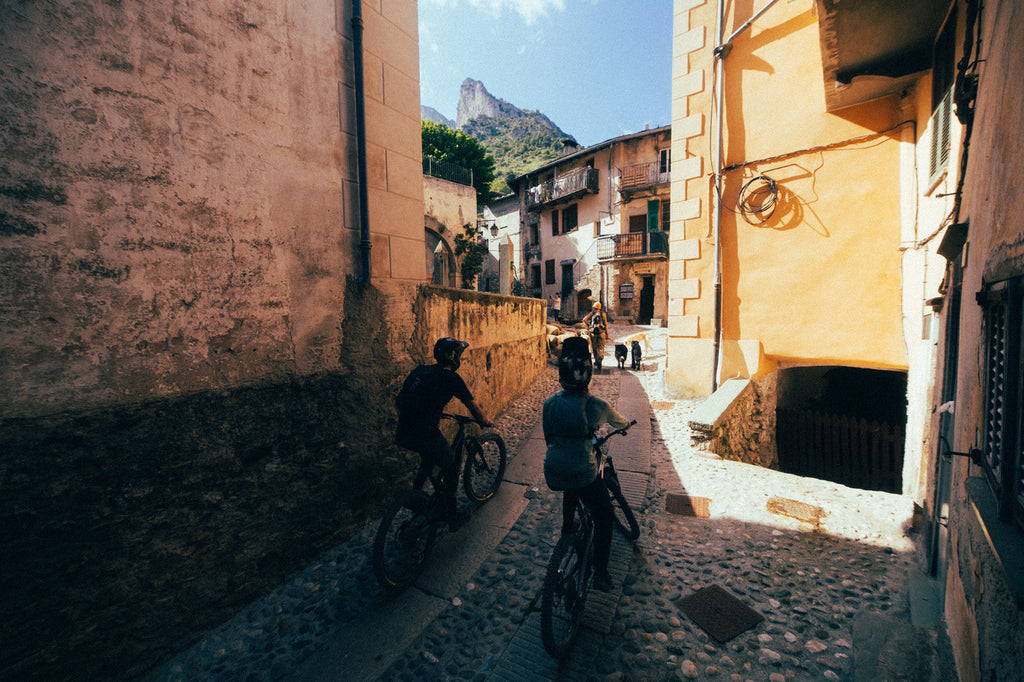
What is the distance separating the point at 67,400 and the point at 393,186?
300 cm

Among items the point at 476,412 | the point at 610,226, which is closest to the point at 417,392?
the point at 476,412

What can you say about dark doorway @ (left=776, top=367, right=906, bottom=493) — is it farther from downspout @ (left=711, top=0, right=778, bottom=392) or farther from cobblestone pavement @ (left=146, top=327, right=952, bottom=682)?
cobblestone pavement @ (left=146, top=327, right=952, bottom=682)

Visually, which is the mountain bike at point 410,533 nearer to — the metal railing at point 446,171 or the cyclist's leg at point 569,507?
the cyclist's leg at point 569,507

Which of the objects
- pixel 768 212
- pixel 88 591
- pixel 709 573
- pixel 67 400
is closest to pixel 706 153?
pixel 768 212

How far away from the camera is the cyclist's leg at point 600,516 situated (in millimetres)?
2939

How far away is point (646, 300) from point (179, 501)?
81.1 feet

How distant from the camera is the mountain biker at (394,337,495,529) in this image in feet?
11.2

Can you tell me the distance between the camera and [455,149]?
29594mm

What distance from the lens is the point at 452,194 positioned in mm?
17438

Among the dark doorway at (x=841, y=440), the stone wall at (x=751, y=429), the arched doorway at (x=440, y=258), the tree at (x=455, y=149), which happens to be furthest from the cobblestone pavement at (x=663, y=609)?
the tree at (x=455, y=149)

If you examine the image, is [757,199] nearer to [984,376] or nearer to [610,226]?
[984,376]

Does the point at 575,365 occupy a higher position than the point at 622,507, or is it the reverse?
the point at 575,365

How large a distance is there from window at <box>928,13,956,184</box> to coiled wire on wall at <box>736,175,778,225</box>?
204 cm

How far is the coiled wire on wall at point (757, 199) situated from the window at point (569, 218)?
2093cm
